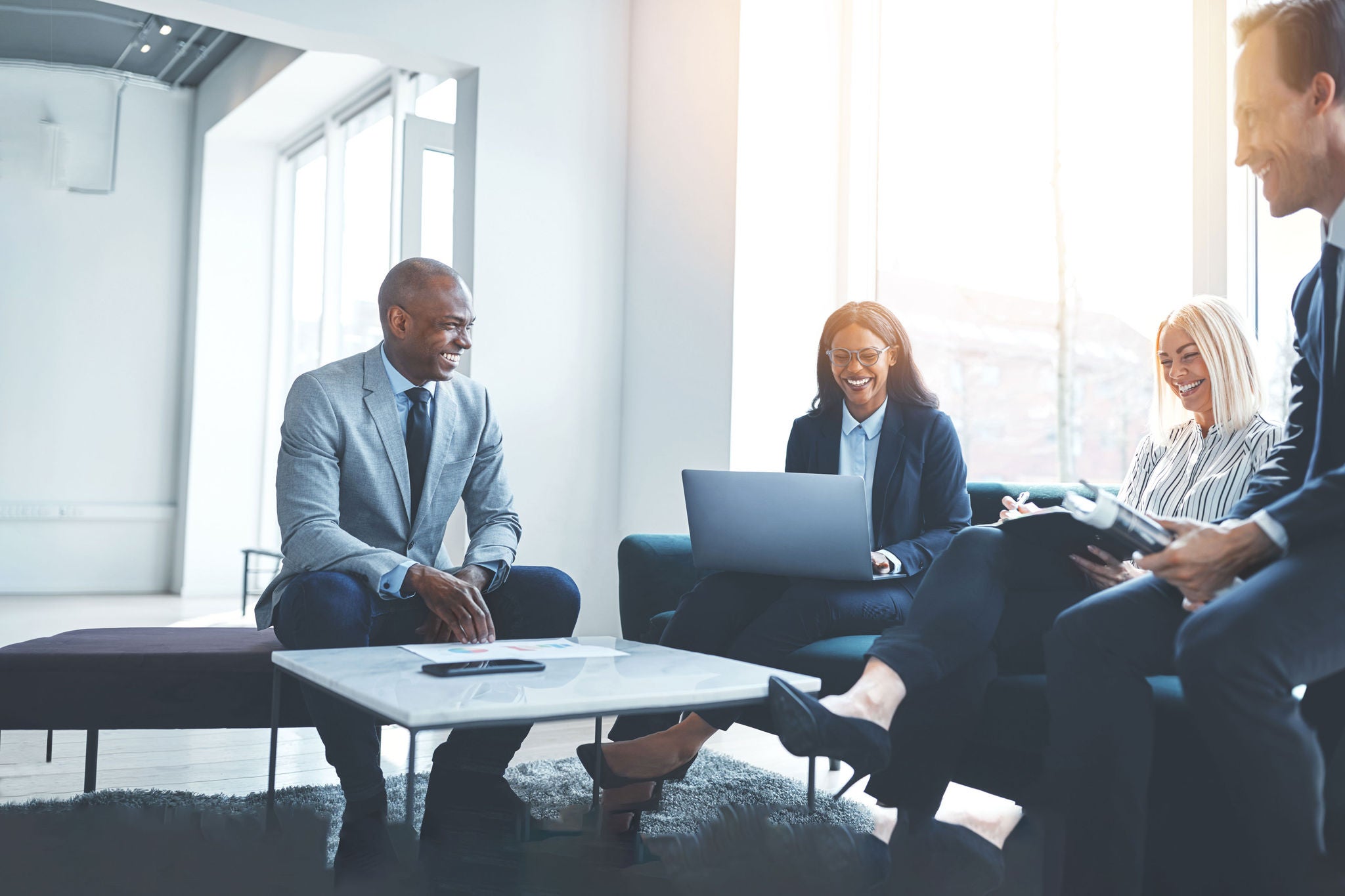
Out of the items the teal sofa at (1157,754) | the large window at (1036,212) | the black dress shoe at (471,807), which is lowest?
the black dress shoe at (471,807)

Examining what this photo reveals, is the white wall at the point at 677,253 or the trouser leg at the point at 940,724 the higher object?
the white wall at the point at 677,253

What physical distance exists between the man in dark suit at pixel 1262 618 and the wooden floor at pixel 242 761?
528mm

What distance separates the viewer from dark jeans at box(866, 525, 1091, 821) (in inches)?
66.1

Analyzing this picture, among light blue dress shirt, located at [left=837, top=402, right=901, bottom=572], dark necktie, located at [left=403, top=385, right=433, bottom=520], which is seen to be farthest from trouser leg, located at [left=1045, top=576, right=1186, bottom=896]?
dark necktie, located at [left=403, top=385, right=433, bottom=520]

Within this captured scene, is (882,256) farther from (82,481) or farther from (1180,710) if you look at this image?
(82,481)

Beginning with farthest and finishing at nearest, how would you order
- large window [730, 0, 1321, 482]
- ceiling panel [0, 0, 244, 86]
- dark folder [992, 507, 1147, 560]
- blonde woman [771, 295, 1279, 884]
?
ceiling panel [0, 0, 244, 86] < large window [730, 0, 1321, 482] < dark folder [992, 507, 1147, 560] < blonde woman [771, 295, 1279, 884]

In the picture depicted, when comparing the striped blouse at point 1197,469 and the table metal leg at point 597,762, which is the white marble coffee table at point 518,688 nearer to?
the table metal leg at point 597,762

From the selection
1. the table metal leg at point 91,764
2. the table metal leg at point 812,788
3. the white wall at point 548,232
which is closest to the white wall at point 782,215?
the white wall at point 548,232

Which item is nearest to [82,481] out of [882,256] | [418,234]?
[418,234]

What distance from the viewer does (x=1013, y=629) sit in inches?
75.2

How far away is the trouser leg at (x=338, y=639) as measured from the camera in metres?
1.86

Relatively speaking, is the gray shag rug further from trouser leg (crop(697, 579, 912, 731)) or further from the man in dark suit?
the man in dark suit

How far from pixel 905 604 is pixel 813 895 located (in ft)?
2.60

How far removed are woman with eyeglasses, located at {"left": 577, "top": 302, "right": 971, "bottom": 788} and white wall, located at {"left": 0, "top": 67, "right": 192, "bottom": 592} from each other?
5561 mm
